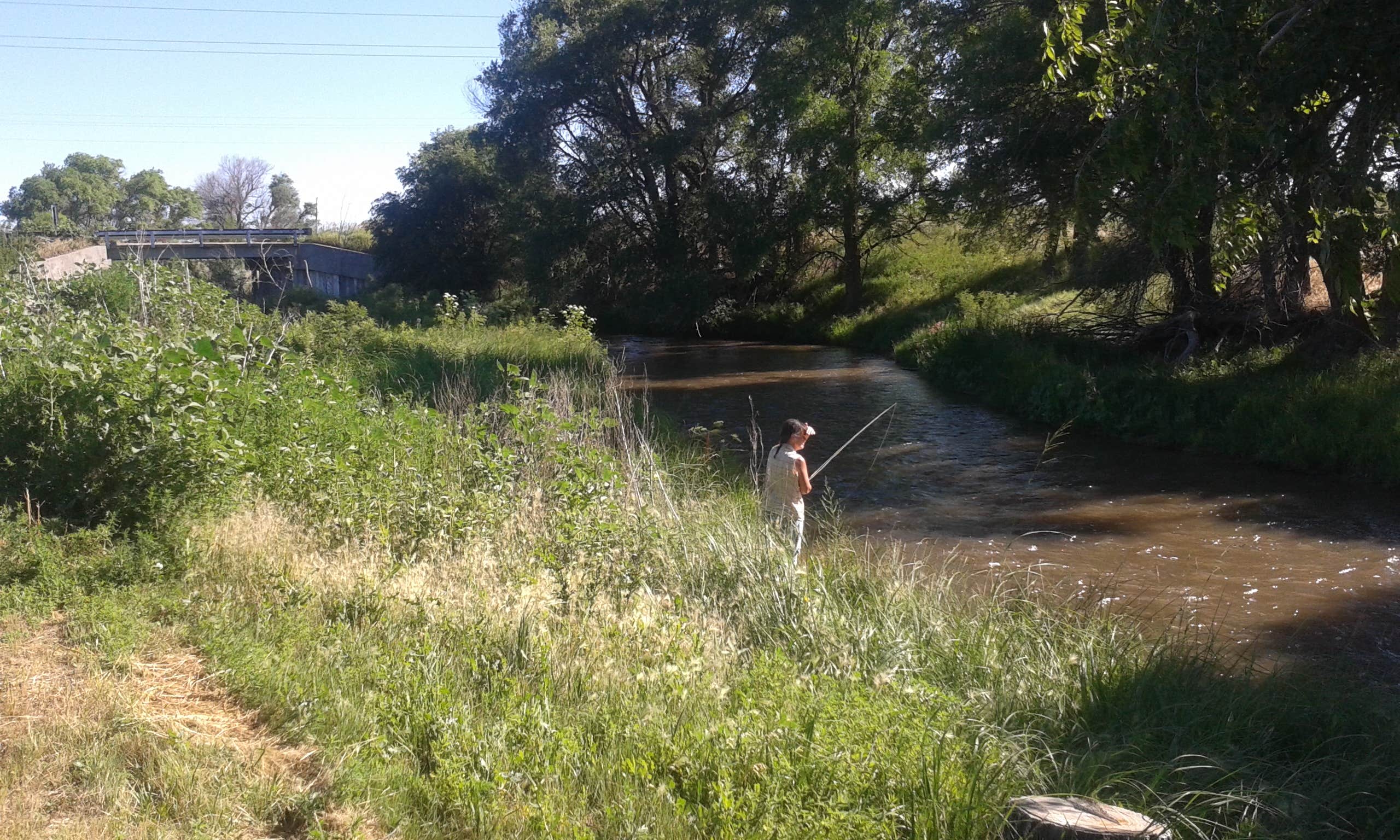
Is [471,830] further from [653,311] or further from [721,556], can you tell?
[653,311]

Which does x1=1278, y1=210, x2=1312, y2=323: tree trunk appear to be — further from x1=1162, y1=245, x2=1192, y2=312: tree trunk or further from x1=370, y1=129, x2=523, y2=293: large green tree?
x1=370, y1=129, x2=523, y2=293: large green tree

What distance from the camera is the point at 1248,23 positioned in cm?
758

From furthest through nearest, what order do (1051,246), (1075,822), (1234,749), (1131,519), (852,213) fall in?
(852,213)
(1051,246)
(1131,519)
(1234,749)
(1075,822)

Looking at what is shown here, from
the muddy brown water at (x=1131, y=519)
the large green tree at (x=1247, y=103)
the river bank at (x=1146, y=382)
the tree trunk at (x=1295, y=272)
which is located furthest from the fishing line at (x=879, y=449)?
the large green tree at (x=1247, y=103)

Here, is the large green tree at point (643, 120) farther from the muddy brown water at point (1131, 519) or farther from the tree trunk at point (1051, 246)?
the muddy brown water at point (1131, 519)

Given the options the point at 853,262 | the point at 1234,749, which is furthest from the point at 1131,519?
the point at 853,262

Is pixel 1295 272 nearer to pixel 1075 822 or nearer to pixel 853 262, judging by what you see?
pixel 1075 822

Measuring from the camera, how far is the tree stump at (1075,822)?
153 inches

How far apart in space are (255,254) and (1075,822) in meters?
36.5

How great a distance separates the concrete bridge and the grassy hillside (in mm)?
5051

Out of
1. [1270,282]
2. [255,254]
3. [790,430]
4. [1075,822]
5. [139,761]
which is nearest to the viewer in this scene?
[1075,822]

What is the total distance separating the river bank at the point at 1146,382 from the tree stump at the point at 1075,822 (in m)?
11.8

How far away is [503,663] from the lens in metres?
5.42

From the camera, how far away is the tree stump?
153 inches
